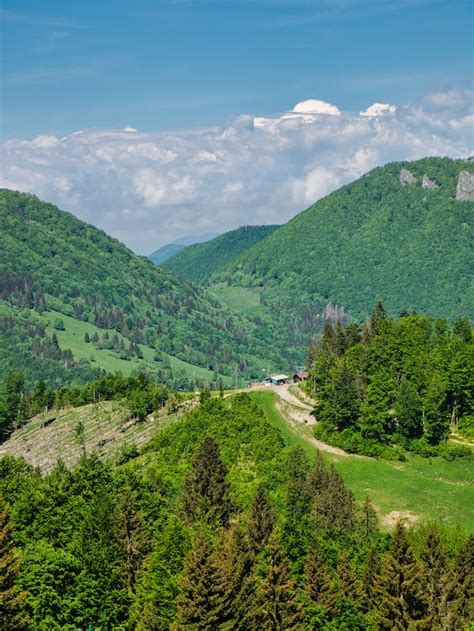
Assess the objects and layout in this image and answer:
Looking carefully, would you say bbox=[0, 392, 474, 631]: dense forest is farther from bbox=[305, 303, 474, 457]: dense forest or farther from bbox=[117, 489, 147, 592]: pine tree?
bbox=[305, 303, 474, 457]: dense forest

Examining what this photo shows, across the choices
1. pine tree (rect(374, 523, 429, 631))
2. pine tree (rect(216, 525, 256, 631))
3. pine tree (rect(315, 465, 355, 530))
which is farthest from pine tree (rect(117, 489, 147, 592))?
pine tree (rect(315, 465, 355, 530))

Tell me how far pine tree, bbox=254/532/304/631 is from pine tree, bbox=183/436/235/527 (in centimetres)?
2717

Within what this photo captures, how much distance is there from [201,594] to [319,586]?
16.5 meters

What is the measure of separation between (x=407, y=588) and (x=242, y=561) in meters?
14.3

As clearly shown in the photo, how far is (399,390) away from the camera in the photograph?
133500 mm

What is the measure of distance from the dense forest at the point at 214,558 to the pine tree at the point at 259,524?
179 millimetres

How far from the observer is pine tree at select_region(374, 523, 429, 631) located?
64375 mm

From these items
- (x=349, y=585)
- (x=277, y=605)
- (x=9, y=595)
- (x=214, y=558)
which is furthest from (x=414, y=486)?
(x=9, y=595)

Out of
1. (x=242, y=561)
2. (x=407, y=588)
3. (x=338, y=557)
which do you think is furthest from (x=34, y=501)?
(x=407, y=588)

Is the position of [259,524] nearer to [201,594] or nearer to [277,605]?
[277,605]

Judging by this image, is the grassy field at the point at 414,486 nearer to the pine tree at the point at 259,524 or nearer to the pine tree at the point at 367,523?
the pine tree at the point at 367,523

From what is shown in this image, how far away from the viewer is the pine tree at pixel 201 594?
56875 millimetres

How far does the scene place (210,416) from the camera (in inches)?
5679

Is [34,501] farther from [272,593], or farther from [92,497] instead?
[272,593]
